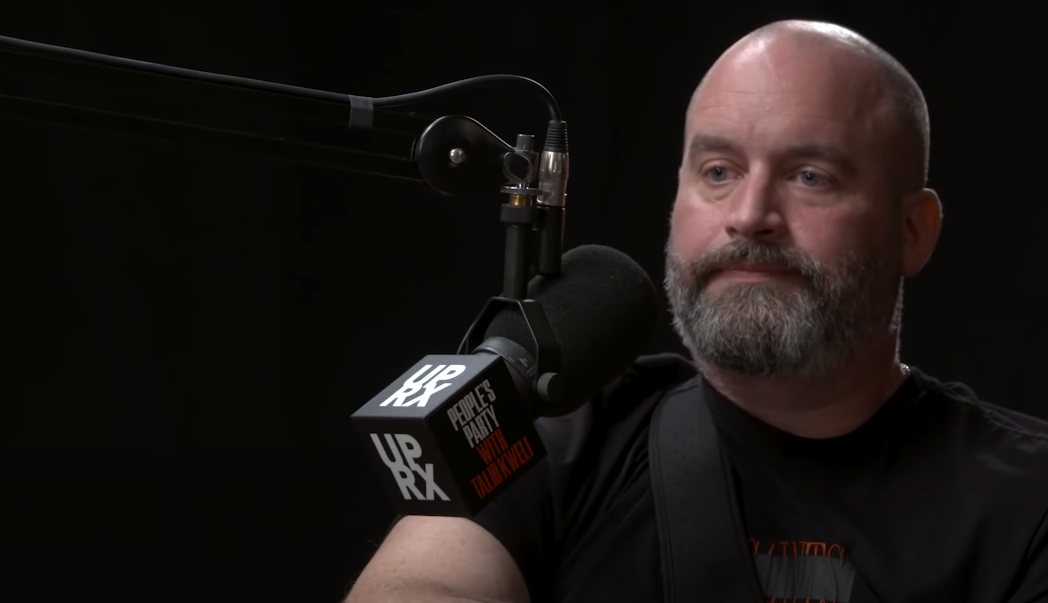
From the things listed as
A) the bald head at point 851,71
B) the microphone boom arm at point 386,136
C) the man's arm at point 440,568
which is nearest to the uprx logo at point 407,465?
the microphone boom arm at point 386,136

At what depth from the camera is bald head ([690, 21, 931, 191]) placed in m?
1.97

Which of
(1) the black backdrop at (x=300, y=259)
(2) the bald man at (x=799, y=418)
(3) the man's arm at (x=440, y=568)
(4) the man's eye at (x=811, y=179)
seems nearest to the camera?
(3) the man's arm at (x=440, y=568)

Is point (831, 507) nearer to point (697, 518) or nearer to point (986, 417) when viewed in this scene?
point (697, 518)

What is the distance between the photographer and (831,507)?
1.85m

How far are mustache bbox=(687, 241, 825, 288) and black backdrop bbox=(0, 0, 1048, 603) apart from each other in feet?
2.64

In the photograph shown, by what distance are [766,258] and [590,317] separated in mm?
661

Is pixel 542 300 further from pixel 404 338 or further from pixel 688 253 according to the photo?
pixel 404 338

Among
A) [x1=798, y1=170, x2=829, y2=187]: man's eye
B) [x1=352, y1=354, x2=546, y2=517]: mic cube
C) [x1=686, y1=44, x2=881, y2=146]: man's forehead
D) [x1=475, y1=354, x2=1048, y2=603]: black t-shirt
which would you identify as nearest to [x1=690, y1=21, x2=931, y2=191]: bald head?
[x1=686, y1=44, x2=881, y2=146]: man's forehead

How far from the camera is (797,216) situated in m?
1.88

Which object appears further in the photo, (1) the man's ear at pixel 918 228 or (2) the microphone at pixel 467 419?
(1) the man's ear at pixel 918 228

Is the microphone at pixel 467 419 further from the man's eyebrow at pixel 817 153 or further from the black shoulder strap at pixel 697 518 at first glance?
the man's eyebrow at pixel 817 153

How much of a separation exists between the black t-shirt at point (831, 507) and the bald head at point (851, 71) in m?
0.37

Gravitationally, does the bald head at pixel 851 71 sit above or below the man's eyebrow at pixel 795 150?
above

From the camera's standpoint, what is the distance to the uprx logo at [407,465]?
3.37 ft
